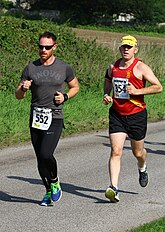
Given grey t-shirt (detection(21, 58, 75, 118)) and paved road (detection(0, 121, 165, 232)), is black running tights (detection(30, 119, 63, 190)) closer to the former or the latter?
grey t-shirt (detection(21, 58, 75, 118))

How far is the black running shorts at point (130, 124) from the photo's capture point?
862 cm

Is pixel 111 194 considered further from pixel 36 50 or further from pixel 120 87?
pixel 36 50

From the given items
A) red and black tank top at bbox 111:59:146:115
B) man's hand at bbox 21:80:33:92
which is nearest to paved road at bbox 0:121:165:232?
red and black tank top at bbox 111:59:146:115

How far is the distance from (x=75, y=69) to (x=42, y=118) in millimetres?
13879

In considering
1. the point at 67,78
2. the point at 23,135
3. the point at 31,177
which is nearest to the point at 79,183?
the point at 31,177

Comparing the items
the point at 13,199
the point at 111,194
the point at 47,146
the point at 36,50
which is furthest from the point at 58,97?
the point at 36,50

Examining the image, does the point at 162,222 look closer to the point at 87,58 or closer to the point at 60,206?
the point at 60,206

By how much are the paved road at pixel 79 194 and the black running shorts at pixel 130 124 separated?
84 centimetres

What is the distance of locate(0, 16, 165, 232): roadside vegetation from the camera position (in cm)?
1497

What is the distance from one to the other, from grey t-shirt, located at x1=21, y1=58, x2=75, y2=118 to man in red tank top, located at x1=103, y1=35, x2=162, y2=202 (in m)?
0.77

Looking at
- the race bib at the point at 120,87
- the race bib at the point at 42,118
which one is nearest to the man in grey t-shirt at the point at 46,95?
the race bib at the point at 42,118

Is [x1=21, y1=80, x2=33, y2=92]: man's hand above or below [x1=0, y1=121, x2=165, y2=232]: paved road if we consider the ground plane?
above

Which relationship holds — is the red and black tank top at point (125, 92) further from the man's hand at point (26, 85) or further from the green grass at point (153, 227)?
the green grass at point (153, 227)

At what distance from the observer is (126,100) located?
28.1 feet
